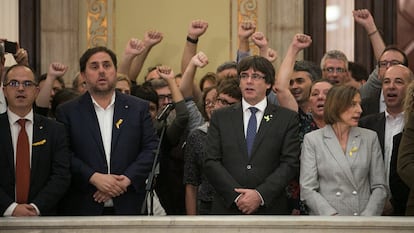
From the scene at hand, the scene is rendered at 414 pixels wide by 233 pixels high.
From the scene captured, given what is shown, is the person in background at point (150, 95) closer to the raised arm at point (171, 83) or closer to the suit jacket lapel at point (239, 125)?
the raised arm at point (171, 83)

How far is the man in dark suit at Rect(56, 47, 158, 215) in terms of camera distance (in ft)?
21.2

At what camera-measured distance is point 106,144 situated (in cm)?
658

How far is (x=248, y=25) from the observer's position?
Answer: 7.87 m

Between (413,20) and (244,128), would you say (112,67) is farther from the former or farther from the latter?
(413,20)

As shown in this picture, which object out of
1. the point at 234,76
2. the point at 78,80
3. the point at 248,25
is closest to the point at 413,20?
the point at 248,25

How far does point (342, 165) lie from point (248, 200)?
24.5 inches

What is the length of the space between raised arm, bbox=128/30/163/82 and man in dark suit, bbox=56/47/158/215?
171 centimetres

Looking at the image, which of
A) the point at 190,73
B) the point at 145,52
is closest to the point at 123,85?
the point at 190,73

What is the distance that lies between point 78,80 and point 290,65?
1.73 m

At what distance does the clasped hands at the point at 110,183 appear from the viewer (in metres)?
6.38

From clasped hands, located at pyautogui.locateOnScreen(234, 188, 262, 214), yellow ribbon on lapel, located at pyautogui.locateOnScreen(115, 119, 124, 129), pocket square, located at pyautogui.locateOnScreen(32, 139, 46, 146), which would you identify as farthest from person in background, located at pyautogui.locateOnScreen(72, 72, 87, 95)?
clasped hands, located at pyautogui.locateOnScreen(234, 188, 262, 214)

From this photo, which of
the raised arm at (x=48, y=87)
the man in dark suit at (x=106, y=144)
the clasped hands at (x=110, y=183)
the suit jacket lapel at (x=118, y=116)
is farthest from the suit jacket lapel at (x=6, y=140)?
the raised arm at (x=48, y=87)

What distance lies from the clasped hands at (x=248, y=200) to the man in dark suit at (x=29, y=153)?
1.08 metres

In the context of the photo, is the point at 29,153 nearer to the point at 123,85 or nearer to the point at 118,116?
the point at 118,116
